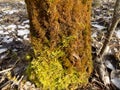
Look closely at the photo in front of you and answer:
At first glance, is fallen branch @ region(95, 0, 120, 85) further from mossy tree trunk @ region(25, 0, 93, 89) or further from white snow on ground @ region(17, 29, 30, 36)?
white snow on ground @ region(17, 29, 30, 36)

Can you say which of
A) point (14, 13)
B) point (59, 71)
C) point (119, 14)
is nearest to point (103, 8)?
point (14, 13)

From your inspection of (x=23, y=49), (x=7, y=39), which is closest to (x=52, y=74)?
(x=23, y=49)

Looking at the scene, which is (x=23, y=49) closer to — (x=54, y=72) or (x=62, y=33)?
(x=54, y=72)

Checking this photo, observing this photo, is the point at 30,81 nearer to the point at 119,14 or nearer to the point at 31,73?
the point at 31,73

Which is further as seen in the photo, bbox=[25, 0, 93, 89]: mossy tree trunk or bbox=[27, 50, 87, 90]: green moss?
bbox=[27, 50, 87, 90]: green moss

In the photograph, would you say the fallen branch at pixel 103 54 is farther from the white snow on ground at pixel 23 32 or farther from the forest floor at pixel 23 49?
the white snow on ground at pixel 23 32

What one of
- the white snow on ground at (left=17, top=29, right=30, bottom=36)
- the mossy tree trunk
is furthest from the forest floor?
the mossy tree trunk
